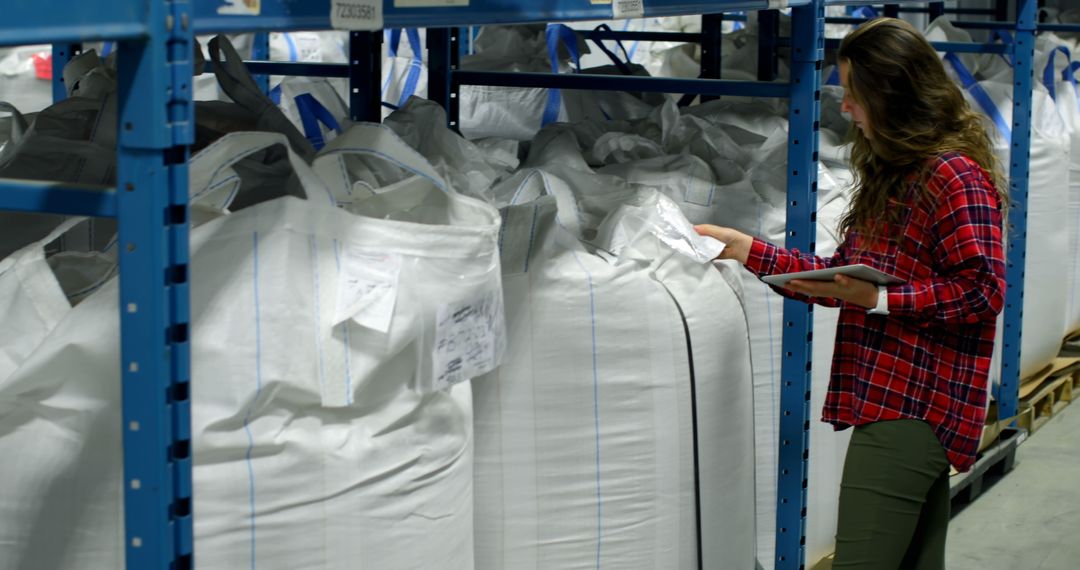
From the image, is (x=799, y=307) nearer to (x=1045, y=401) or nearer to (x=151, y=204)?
(x=151, y=204)

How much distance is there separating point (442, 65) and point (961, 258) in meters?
1.20

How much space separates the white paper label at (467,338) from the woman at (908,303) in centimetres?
57

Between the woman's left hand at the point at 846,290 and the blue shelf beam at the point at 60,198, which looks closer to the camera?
the blue shelf beam at the point at 60,198

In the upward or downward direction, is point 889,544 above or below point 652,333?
below

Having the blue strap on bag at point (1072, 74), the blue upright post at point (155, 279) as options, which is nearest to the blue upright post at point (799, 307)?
the blue upright post at point (155, 279)

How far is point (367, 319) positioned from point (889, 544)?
985 millimetres

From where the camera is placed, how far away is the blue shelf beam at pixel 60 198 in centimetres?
114

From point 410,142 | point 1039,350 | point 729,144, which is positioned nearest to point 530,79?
point 729,144

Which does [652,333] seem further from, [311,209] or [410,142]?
[311,209]

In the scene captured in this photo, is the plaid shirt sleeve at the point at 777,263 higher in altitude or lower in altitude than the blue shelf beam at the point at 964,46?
lower

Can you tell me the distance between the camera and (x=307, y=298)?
1.46 meters

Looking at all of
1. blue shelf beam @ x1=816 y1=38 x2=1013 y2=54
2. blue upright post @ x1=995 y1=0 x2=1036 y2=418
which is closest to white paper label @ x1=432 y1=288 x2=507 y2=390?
blue upright post @ x1=995 y1=0 x2=1036 y2=418

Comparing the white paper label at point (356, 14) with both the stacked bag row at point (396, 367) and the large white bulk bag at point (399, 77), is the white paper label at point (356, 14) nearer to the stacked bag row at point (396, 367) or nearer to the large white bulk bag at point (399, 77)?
the stacked bag row at point (396, 367)

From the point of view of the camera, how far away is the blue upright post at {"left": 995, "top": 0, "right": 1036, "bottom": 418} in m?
3.59
